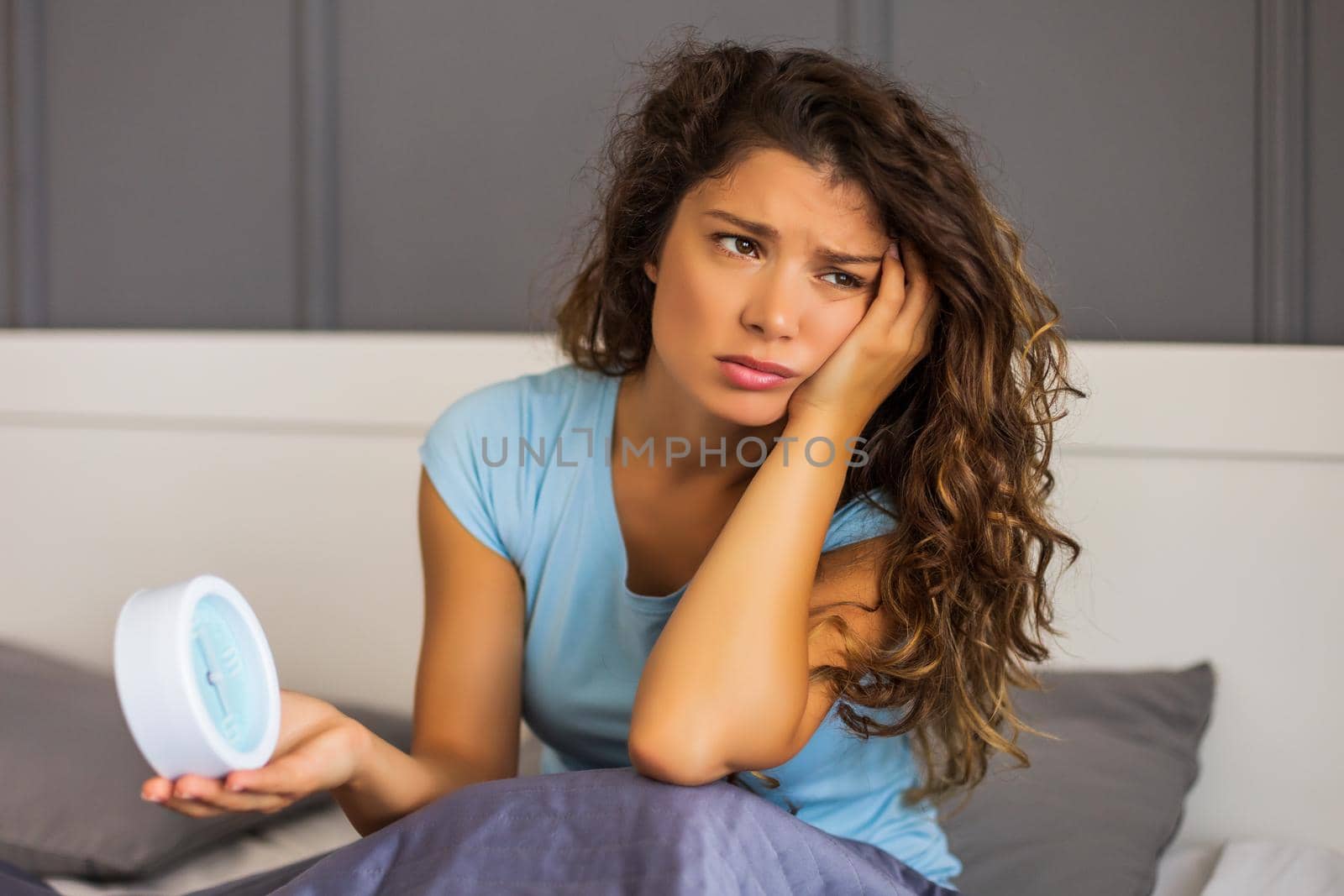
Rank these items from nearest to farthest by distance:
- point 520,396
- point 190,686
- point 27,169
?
point 190,686 < point 520,396 < point 27,169

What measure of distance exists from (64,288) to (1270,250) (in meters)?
2.04

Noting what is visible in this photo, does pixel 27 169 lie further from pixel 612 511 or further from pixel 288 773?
pixel 288 773

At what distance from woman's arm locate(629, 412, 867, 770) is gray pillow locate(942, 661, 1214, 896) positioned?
0.44 meters

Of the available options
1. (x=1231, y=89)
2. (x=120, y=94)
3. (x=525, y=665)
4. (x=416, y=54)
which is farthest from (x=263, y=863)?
(x=1231, y=89)

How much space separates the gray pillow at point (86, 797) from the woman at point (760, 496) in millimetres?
405

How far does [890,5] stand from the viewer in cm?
186

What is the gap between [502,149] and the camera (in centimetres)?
204

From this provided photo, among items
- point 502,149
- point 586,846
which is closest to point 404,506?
point 502,149

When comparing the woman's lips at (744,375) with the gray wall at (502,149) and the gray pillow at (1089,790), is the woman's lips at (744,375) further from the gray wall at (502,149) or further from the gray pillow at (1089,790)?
the gray wall at (502,149)

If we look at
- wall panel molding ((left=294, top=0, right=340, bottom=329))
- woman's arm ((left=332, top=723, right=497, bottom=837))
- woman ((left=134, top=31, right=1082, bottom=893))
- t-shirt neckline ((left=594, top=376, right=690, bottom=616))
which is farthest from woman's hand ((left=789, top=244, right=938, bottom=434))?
wall panel molding ((left=294, top=0, right=340, bottom=329))

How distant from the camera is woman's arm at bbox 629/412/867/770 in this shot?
99 centimetres

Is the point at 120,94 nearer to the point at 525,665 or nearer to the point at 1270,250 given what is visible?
the point at 525,665

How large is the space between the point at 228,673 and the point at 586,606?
44 centimetres

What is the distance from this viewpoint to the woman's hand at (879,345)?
1.15 metres
